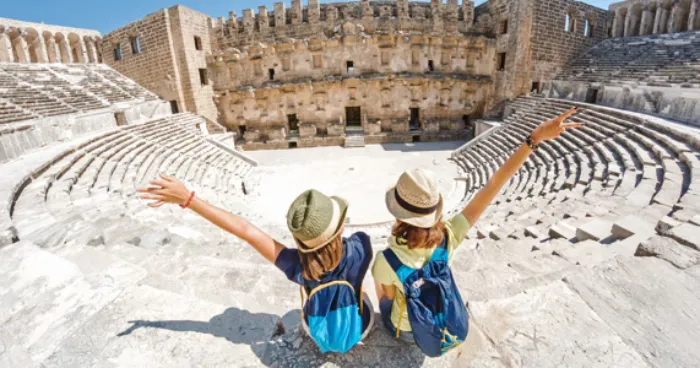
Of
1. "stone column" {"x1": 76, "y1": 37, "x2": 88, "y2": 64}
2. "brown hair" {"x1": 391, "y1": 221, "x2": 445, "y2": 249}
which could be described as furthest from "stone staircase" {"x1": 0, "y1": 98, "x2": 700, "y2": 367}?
"stone column" {"x1": 76, "y1": 37, "x2": 88, "y2": 64}

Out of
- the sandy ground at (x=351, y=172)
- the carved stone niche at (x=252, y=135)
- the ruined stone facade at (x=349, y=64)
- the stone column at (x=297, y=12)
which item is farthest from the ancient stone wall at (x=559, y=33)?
the carved stone niche at (x=252, y=135)

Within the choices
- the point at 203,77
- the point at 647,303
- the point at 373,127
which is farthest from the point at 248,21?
the point at 647,303

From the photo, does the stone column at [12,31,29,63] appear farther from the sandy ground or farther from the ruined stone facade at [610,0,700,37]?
the ruined stone facade at [610,0,700,37]

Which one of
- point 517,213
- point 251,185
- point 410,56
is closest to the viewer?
point 517,213

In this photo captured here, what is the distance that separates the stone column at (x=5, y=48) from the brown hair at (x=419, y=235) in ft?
76.7

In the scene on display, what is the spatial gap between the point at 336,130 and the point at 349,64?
12.4 feet

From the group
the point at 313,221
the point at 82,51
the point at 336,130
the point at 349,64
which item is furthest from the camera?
the point at 82,51

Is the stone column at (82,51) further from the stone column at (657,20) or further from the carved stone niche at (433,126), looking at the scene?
the stone column at (657,20)

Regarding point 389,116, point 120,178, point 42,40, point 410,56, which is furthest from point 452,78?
point 42,40

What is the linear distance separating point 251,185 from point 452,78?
1263cm

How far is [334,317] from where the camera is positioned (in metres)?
1.76

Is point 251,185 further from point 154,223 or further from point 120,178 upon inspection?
point 154,223

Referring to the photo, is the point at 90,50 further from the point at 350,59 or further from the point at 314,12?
the point at 350,59

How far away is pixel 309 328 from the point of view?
184cm
